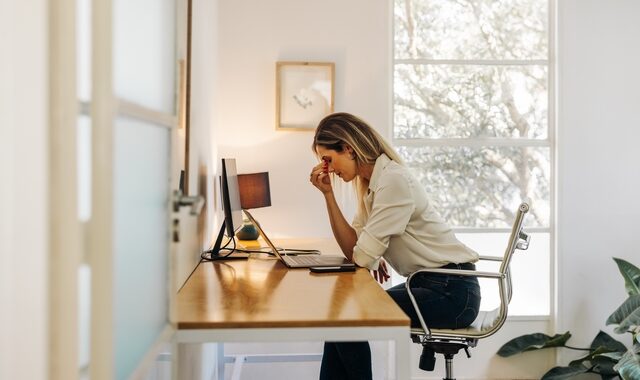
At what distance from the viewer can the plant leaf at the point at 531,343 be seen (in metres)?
4.15

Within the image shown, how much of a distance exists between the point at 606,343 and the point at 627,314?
36cm

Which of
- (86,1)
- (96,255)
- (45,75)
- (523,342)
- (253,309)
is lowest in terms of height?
(523,342)

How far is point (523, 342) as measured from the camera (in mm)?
4188

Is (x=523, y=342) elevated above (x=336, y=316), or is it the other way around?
(x=336, y=316)

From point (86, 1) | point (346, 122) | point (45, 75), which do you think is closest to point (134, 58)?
point (86, 1)

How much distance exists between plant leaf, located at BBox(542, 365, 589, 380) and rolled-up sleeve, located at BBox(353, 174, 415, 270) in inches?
69.0

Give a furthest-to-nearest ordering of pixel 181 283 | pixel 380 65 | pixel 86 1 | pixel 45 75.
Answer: pixel 380 65 < pixel 181 283 < pixel 86 1 < pixel 45 75

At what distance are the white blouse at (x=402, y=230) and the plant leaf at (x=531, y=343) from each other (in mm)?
1412

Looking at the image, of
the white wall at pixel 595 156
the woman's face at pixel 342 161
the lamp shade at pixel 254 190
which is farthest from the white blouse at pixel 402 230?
the white wall at pixel 595 156

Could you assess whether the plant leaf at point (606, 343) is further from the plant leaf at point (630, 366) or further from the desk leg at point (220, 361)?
the desk leg at point (220, 361)

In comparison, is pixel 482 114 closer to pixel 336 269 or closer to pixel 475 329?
pixel 475 329

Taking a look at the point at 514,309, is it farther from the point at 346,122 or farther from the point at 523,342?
the point at 346,122

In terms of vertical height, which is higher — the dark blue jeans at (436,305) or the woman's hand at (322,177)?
the woman's hand at (322,177)

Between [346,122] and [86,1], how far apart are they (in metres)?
1.87
